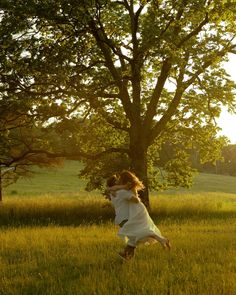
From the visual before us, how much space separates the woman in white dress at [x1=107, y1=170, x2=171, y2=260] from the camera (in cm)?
1016

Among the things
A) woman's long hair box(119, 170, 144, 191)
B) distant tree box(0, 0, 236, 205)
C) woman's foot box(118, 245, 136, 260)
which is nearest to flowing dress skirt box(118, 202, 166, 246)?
woman's foot box(118, 245, 136, 260)

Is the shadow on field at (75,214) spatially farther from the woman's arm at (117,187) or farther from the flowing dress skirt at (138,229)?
the flowing dress skirt at (138,229)

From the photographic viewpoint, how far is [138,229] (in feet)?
33.6

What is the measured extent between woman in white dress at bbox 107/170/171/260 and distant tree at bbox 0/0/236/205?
30.1ft

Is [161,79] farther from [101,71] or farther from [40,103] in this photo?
[40,103]

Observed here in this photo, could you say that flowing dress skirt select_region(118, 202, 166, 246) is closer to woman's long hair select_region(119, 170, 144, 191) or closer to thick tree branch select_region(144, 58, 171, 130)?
woman's long hair select_region(119, 170, 144, 191)

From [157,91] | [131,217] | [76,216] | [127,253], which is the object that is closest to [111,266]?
[127,253]

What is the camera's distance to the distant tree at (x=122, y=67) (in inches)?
768

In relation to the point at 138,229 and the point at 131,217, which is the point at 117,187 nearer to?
the point at 131,217

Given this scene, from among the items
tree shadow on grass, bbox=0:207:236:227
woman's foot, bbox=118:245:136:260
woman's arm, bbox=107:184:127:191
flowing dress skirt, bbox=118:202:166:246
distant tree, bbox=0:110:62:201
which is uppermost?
distant tree, bbox=0:110:62:201

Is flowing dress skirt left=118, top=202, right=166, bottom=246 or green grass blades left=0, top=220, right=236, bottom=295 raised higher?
flowing dress skirt left=118, top=202, right=166, bottom=246

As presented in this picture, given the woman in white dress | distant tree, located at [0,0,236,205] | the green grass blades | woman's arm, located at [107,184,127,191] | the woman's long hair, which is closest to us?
the green grass blades

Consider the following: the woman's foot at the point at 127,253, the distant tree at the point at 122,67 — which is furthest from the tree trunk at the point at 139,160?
the woman's foot at the point at 127,253

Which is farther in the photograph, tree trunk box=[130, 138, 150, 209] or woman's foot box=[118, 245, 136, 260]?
tree trunk box=[130, 138, 150, 209]
